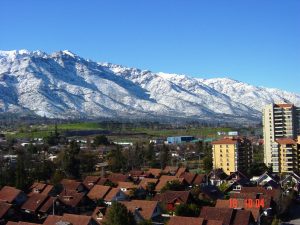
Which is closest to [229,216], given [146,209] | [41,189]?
[146,209]

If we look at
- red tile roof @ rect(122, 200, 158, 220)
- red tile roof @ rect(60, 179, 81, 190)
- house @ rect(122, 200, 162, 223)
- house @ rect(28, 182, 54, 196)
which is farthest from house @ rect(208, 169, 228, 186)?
red tile roof @ rect(122, 200, 158, 220)

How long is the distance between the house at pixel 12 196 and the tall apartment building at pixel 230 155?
23049mm

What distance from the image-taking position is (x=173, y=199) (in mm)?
28672

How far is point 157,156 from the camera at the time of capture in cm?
5606

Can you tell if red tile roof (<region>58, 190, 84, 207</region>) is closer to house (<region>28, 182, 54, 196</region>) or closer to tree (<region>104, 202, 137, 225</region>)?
house (<region>28, 182, 54, 196</region>)

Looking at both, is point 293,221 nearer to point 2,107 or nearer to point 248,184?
point 248,184

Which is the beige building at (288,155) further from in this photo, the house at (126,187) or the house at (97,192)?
the house at (97,192)

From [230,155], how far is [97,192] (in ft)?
63.9

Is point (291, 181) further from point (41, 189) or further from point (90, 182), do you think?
point (41, 189)

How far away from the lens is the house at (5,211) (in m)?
25.2

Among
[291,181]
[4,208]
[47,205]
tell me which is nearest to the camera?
[4,208]

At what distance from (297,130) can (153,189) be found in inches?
1044

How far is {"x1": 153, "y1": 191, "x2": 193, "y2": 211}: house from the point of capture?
92.9ft

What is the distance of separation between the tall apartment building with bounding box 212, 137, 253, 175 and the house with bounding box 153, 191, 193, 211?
18.6 metres
